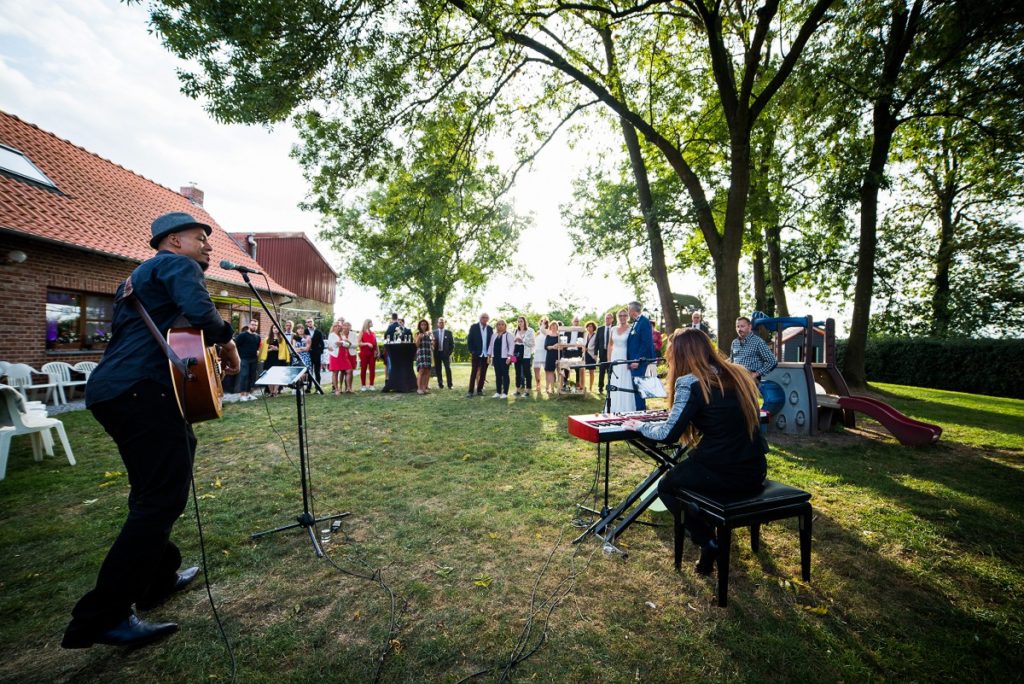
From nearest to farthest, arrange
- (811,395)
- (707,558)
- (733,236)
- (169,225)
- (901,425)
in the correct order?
(169,225) → (707,558) → (901,425) → (811,395) → (733,236)

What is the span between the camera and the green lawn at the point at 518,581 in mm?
2248

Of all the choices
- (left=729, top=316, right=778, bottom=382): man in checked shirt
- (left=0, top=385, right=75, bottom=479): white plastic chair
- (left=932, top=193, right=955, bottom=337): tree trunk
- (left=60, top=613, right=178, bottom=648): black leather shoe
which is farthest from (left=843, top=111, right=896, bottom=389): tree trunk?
(left=0, top=385, right=75, bottom=479): white plastic chair

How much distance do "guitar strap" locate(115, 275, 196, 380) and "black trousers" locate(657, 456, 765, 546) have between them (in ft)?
9.86

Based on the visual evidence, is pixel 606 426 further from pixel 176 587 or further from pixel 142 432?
pixel 176 587

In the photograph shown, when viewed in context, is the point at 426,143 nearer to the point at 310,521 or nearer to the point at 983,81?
the point at 310,521

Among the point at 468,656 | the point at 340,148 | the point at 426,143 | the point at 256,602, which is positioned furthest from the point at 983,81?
the point at 256,602

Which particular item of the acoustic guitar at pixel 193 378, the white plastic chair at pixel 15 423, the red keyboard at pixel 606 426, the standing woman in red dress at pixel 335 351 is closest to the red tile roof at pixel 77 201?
the standing woman in red dress at pixel 335 351

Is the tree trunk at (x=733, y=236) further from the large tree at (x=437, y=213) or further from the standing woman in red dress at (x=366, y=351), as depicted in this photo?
the standing woman in red dress at (x=366, y=351)

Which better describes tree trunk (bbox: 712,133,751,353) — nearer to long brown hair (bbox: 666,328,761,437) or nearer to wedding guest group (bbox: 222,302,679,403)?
wedding guest group (bbox: 222,302,679,403)

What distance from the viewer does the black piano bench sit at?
262 cm

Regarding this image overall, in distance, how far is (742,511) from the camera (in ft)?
8.70

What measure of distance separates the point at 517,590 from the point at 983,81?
1349 cm

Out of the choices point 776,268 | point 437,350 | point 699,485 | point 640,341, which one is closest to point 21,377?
point 437,350

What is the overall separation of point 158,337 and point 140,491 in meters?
0.81
